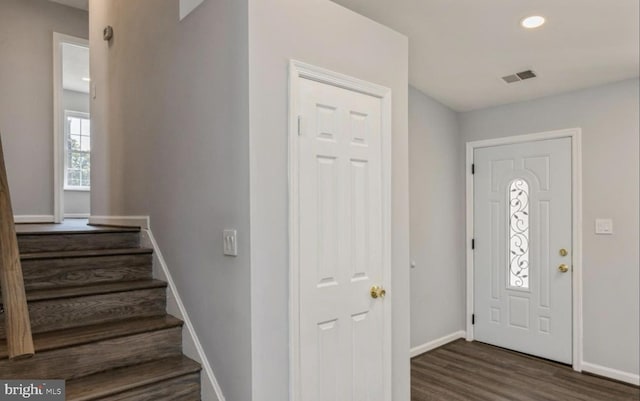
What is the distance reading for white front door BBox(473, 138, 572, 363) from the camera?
3.81m

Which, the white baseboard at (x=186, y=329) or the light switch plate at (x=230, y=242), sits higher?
the light switch plate at (x=230, y=242)

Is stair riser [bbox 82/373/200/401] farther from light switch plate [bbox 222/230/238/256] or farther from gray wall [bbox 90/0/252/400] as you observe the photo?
light switch plate [bbox 222/230/238/256]

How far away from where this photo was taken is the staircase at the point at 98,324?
6.47 ft

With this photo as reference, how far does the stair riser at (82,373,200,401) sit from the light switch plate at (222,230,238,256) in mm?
715

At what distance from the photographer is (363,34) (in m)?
2.40

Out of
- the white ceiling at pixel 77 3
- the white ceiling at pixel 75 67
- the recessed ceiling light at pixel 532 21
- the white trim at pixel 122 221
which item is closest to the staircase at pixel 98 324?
the white trim at pixel 122 221

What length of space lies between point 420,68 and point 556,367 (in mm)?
2924

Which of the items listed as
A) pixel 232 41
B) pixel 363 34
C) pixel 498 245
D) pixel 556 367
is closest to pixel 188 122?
pixel 232 41

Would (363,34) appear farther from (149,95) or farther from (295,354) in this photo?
(295,354)

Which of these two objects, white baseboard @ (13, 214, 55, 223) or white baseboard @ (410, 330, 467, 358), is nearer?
white baseboard @ (410, 330, 467, 358)

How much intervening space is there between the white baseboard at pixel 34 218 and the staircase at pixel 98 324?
203 centimetres

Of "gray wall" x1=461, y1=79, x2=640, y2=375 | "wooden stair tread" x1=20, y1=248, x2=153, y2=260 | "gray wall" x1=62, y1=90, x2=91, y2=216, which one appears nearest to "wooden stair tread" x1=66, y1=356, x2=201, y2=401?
"wooden stair tread" x1=20, y1=248, x2=153, y2=260

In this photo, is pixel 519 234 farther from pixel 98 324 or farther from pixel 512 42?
pixel 98 324

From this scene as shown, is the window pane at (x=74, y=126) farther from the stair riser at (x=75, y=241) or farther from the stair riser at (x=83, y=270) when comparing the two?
the stair riser at (x=83, y=270)
